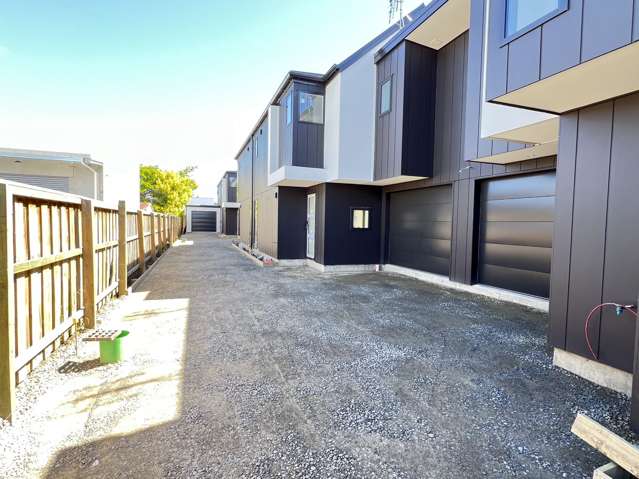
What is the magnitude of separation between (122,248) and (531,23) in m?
6.28

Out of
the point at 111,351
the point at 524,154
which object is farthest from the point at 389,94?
the point at 111,351

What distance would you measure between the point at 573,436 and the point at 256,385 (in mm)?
2288

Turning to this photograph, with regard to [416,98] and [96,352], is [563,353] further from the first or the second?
[416,98]

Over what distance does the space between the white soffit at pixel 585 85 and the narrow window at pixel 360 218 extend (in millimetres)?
6392

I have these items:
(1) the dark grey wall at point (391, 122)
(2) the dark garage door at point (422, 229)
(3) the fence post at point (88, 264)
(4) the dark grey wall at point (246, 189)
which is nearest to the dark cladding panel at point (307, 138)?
(1) the dark grey wall at point (391, 122)

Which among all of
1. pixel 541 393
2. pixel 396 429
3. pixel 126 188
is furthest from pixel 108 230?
pixel 126 188

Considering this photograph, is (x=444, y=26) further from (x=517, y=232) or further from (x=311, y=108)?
(x=517, y=232)

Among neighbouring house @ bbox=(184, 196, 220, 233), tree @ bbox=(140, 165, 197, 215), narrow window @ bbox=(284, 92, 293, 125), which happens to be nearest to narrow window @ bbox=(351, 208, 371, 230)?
narrow window @ bbox=(284, 92, 293, 125)

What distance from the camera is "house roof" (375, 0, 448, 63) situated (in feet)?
21.3

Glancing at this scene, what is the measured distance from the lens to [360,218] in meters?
9.60

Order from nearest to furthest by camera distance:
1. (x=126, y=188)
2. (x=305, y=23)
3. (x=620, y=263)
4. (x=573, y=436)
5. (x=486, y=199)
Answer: (x=573, y=436) → (x=620, y=263) → (x=486, y=199) → (x=305, y=23) → (x=126, y=188)

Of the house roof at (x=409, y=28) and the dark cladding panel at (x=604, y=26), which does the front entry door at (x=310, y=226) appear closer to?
the house roof at (x=409, y=28)

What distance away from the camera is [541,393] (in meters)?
2.76

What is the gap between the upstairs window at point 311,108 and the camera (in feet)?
29.5
